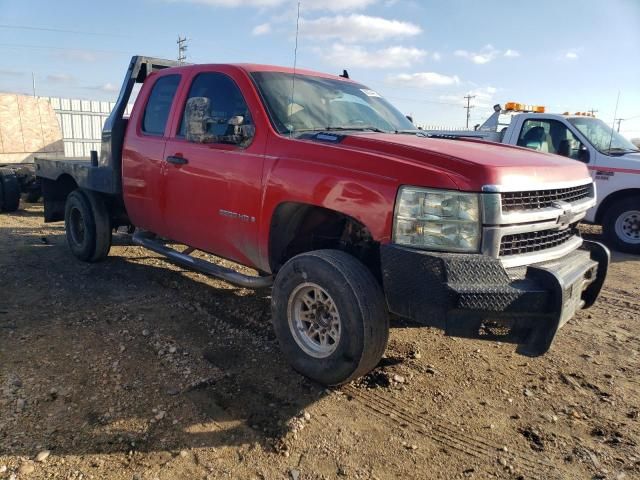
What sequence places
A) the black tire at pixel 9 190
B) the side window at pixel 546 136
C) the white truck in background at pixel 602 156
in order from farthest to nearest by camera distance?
the black tire at pixel 9 190 < the side window at pixel 546 136 < the white truck in background at pixel 602 156

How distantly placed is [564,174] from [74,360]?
3547 mm

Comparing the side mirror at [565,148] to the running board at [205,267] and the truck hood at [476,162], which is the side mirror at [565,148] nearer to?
the truck hood at [476,162]

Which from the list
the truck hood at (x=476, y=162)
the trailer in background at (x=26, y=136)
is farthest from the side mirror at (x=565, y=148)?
the trailer in background at (x=26, y=136)

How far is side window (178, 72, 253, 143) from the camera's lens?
393 centimetres

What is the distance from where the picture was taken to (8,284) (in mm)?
5234

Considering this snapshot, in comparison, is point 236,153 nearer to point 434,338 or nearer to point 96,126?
point 434,338

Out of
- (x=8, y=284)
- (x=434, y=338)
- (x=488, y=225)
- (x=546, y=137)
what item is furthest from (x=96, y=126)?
(x=488, y=225)

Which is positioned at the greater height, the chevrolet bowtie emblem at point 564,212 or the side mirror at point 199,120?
the side mirror at point 199,120

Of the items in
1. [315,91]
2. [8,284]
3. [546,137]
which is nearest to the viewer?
[315,91]

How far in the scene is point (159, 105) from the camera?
4910mm

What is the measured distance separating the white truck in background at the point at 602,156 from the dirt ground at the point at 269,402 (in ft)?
12.9

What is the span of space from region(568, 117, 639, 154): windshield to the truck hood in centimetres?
532

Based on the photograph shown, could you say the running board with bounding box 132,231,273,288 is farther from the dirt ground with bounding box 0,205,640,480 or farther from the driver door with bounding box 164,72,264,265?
the dirt ground with bounding box 0,205,640,480

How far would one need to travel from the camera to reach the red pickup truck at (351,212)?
275 cm
